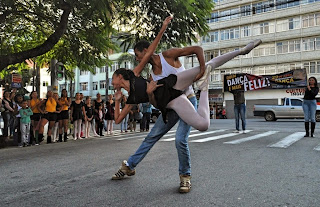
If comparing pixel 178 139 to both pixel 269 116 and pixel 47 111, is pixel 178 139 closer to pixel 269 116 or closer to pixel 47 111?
pixel 47 111

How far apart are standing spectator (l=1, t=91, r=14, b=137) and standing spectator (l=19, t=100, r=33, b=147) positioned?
87 centimetres

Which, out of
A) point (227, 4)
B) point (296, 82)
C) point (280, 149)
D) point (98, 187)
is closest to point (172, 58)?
point (98, 187)

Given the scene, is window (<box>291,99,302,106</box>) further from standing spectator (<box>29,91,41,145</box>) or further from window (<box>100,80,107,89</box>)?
window (<box>100,80,107,89</box>)

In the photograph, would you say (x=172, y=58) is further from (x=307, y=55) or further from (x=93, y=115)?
(x=307, y=55)

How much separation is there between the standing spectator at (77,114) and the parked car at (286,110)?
1671cm

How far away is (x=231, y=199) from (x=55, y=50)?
11.7 m

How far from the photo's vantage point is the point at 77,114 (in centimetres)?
1058

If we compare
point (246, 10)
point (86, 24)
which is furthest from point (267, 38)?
point (86, 24)

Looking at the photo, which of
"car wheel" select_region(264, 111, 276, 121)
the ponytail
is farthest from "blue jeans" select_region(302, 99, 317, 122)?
"car wheel" select_region(264, 111, 276, 121)

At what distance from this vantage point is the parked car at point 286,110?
71.2 feet

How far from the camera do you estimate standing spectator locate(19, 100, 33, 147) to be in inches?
344

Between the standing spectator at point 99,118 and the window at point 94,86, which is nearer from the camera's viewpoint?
the standing spectator at point 99,118

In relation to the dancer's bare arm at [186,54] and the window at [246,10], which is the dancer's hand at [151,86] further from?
the window at [246,10]

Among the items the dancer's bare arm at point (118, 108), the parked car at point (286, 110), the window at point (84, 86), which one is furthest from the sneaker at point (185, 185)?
the window at point (84, 86)
